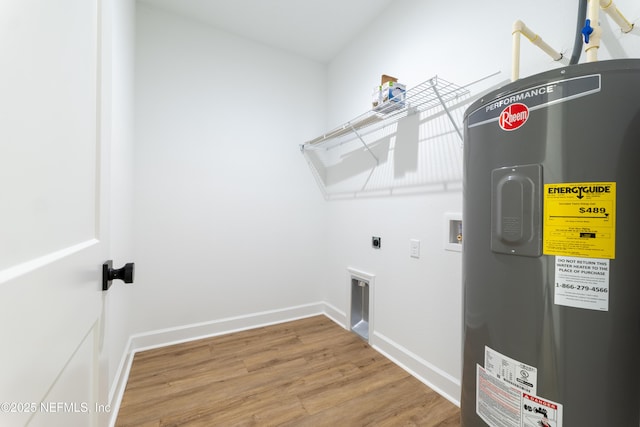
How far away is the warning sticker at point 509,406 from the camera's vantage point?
0.64 m

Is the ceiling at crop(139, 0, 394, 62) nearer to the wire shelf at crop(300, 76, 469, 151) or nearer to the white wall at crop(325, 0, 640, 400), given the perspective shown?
the white wall at crop(325, 0, 640, 400)

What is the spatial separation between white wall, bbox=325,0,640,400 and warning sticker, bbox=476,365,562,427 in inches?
30.0

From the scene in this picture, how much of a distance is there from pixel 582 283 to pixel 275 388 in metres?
1.64

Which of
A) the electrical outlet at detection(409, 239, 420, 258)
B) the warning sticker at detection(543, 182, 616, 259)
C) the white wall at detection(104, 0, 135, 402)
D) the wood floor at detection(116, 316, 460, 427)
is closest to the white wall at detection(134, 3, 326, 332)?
the white wall at detection(104, 0, 135, 402)

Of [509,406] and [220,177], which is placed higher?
[220,177]

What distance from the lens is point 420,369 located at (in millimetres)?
1702

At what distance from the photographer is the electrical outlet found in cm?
173

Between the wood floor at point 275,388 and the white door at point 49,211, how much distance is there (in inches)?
38.2

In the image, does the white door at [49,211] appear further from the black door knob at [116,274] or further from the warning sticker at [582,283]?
the warning sticker at [582,283]

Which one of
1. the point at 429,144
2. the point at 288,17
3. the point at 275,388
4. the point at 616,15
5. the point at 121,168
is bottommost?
the point at 275,388

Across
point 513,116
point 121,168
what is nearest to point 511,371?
point 513,116

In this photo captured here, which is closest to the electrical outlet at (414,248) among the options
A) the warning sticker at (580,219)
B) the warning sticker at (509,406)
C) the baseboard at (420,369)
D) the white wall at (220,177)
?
the baseboard at (420,369)

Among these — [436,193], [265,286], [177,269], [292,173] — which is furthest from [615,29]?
[177,269]

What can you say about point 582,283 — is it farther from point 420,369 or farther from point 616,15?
point 420,369
